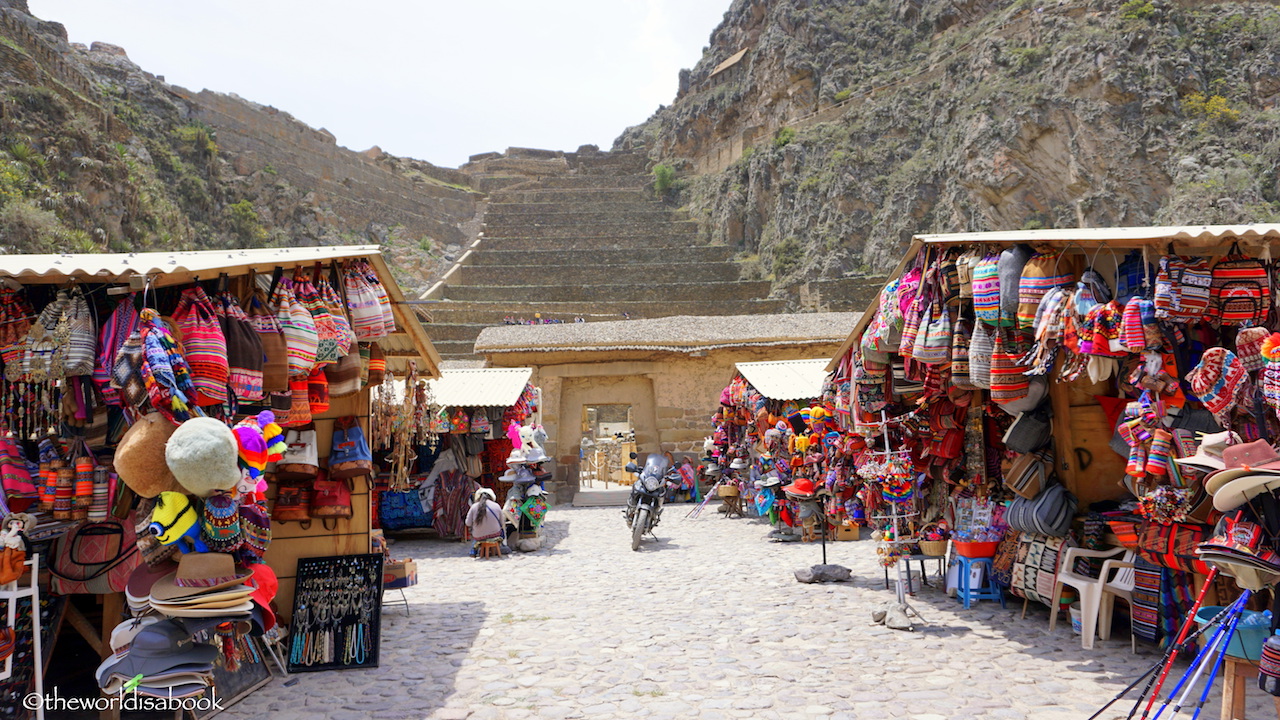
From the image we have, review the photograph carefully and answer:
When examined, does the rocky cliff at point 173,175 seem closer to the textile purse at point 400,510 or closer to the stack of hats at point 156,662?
the textile purse at point 400,510

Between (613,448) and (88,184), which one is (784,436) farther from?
(88,184)

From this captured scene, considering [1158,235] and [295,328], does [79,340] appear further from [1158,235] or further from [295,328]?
[1158,235]

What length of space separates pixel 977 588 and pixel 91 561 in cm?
542

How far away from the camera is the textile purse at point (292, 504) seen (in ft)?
16.6

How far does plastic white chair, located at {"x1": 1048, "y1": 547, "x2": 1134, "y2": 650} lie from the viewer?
14.9 feet

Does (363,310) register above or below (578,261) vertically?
below

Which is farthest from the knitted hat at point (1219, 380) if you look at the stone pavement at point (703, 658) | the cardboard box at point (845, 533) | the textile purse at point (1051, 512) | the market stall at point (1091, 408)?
the cardboard box at point (845, 533)

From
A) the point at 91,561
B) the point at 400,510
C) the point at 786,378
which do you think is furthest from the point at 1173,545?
the point at 400,510

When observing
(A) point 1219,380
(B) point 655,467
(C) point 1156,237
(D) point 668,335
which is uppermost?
(D) point 668,335

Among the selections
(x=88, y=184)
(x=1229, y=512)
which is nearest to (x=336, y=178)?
(x=88, y=184)

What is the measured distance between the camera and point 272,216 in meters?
34.1

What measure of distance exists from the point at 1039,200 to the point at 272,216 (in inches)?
1145

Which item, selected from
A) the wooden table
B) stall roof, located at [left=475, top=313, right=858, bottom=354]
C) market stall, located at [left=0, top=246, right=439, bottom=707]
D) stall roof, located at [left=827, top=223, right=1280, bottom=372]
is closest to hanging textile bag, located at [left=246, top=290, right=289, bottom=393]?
market stall, located at [left=0, top=246, right=439, bottom=707]

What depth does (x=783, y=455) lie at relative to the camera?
30.9 ft
